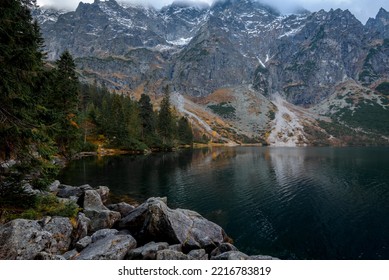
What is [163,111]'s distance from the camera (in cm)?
12762

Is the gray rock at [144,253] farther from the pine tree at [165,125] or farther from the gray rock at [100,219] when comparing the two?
the pine tree at [165,125]

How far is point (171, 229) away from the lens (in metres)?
17.6

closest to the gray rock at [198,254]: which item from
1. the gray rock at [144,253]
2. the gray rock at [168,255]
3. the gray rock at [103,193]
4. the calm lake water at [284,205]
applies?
the gray rock at [168,255]

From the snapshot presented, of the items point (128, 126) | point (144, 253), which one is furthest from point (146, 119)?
point (144, 253)

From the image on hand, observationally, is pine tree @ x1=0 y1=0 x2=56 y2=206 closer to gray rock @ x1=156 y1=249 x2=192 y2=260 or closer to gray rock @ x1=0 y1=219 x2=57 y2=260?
gray rock @ x1=0 y1=219 x2=57 y2=260

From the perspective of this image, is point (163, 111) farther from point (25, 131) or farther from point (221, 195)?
point (25, 131)

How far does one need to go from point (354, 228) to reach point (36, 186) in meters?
27.9

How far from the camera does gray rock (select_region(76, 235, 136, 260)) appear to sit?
14141 mm

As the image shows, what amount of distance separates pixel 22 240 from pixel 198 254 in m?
9.64

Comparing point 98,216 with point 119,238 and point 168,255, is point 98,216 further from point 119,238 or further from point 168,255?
point 168,255

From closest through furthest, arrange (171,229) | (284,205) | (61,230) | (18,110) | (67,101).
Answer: (18,110) → (61,230) → (171,229) → (284,205) → (67,101)

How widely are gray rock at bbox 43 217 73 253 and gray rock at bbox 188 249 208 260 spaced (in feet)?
25.5
